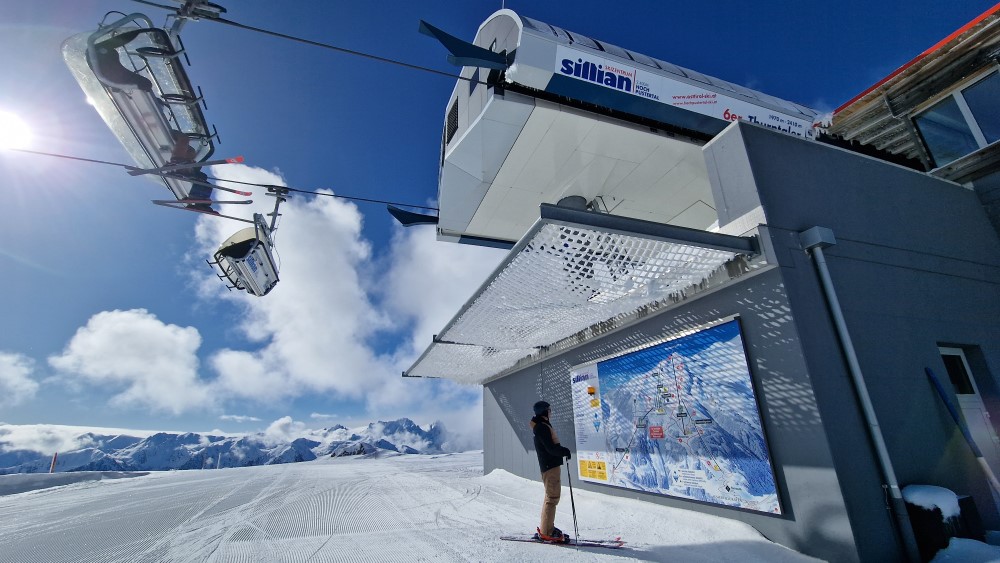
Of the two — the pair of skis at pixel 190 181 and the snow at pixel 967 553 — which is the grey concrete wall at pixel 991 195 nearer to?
the snow at pixel 967 553

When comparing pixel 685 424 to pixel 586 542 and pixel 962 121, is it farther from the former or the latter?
pixel 962 121

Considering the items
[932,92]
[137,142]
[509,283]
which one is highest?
[932,92]

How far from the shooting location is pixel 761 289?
3.71 meters

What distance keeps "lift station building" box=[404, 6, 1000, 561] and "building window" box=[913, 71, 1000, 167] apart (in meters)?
0.02

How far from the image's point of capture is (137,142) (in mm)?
5699

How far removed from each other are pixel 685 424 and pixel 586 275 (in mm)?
2045

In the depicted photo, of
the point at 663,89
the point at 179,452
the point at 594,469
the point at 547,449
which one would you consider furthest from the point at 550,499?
the point at 179,452

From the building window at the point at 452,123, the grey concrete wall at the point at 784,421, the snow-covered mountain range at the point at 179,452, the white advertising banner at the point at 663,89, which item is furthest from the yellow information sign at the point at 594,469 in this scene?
the snow-covered mountain range at the point at 179,452

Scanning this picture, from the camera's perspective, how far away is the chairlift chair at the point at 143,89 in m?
5.01

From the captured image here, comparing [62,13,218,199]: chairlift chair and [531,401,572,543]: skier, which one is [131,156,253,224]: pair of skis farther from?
[531,401,572,543]: skier

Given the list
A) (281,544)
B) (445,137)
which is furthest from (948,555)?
(445,137)

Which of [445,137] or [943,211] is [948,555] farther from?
[445,137]

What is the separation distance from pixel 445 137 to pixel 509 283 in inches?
225

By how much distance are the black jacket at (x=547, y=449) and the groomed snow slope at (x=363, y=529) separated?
0.74 metres
